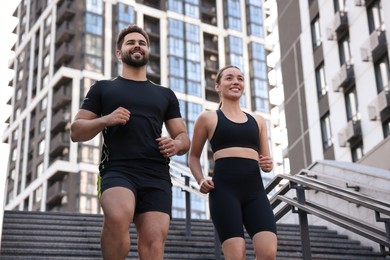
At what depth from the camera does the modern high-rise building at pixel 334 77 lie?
29.0m

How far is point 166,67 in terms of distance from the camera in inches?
2751

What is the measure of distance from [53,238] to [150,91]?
512cm

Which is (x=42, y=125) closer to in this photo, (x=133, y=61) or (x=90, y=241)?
(x=90, y=241)

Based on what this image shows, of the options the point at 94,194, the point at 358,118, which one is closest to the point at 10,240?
the point at 358,118

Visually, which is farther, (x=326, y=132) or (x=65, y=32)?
(x=65, y=32)

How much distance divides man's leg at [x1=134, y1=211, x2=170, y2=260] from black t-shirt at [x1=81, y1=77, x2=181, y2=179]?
323 millimetres

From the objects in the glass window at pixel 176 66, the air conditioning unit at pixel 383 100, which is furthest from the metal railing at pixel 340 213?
the glass window at pixel 176 66

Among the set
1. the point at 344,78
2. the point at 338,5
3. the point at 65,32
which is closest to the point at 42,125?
the point at 65,32

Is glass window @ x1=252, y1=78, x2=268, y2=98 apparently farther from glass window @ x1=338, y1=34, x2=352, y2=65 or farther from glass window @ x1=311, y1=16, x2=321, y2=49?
glass window @ x1=338, y1=34, x2=352, y2=65

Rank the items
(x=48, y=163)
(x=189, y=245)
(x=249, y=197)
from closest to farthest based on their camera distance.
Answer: (x=249, y=197)
(x=189, y=245)
(x=48, y=163)

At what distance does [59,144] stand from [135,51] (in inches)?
2291

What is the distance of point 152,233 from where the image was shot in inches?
179

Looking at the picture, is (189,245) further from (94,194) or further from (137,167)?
(94,194)

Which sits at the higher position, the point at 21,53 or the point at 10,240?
the point at 21,53
